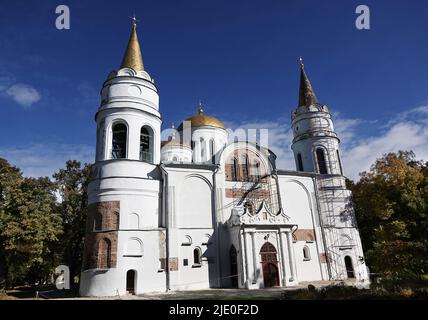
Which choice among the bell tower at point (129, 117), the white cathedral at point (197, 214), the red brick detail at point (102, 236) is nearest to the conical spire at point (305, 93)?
the white cathedral at point (197, 214)

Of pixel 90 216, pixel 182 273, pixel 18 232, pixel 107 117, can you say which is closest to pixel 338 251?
pixel 182 273

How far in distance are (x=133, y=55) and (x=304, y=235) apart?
820 inches

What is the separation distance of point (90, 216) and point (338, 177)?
21.6 m

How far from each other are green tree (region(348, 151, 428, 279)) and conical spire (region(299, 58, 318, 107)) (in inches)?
340

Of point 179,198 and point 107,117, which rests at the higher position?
point 107,117

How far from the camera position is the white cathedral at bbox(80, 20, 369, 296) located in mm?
20984

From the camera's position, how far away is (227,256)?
924 inches

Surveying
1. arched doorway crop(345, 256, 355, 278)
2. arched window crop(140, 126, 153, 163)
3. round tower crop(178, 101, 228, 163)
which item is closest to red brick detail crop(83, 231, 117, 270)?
arched window crop(140, 126, 153, 163)

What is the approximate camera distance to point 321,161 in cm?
3039

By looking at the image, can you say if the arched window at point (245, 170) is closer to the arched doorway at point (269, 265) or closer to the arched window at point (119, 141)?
the arched doorway at point (269, 265)

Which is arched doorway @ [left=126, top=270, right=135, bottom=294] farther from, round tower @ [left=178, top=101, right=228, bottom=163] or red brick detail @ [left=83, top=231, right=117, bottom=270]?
round tower @ [left=178, top=101, right=228, bottom=163]

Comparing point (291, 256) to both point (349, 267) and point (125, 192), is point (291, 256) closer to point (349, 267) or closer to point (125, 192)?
point (349, 267)

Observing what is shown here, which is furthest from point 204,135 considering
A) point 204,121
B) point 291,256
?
point 291,256
